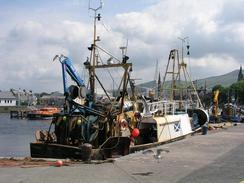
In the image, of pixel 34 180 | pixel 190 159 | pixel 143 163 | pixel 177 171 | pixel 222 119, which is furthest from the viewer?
pixel 222 119

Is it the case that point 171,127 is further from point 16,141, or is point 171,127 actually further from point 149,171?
point 16,141

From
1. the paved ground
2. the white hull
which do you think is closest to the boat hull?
the paved ground

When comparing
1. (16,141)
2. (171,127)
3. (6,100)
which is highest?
(6,100)

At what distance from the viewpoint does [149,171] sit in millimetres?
13125

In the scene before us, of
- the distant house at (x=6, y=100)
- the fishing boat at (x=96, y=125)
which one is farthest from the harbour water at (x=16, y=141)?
the distant house at (x=6, y=100)

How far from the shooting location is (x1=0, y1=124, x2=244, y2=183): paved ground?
1193 cm

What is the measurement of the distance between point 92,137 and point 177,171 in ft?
27.3

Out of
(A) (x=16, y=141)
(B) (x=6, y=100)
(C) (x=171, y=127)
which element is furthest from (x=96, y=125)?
(B) (x=6, y=100)

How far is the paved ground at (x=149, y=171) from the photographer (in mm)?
11930

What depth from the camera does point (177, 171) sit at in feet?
43.4

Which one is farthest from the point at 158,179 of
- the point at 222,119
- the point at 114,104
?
the point at 222,119

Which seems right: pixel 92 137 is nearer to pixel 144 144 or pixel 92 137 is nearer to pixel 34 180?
pixel 144 144

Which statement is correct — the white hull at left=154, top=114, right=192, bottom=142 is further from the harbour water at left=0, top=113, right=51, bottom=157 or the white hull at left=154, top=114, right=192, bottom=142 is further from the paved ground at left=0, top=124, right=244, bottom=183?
the harbour water at left=0, top=113, right=51, bottom=157

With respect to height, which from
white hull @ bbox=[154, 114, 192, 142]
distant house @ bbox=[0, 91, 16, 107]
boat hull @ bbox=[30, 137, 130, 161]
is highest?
distant house @ bbox=[0, 91, 16, 107]
